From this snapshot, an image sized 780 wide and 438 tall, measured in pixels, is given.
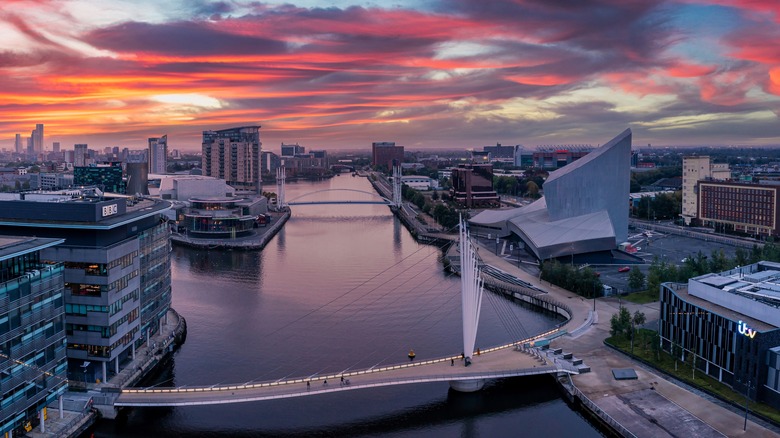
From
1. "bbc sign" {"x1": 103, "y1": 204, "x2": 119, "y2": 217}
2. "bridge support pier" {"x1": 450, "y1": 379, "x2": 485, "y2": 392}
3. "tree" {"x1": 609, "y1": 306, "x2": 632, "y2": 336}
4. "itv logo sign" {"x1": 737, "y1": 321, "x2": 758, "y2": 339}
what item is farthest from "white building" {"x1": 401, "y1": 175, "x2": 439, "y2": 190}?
"itv logo sign" {"x1": 737, "y1": 321, "x2": 758, "y2": 339}

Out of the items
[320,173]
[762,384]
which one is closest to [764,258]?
[762,384]

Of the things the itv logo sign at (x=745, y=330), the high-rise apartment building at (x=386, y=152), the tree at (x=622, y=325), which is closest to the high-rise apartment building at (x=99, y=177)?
the tree at (x=622, y=325)

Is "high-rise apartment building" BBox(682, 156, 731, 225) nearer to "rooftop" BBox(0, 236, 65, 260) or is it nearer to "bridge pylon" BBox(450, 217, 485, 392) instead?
"bridge pylon" BBox(450, 217, 485, 392)

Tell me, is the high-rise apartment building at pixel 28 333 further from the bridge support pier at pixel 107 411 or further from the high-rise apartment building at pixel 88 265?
the high-rise apartment building at pixel 88 265

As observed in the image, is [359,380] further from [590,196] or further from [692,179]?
[692,179]

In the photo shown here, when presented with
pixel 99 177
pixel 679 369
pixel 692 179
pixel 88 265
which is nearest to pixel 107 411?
pixel 88 265
